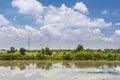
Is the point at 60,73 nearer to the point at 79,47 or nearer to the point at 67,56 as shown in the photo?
the point at 67,56

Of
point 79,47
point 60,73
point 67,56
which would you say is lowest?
point 60,73

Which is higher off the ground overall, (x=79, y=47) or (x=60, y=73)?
(x=79, y=47)

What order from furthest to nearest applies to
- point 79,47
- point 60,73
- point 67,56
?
point 79,47, point 67,56, point 60,73

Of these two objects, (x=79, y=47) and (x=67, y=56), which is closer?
(x=67, y=56)

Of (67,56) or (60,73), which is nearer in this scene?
(60,73)

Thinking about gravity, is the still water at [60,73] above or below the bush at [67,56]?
below

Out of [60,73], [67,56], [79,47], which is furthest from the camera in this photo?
[79,47]

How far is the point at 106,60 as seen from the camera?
276 feet

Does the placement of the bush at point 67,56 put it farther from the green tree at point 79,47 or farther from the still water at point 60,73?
the still water at point 60,73

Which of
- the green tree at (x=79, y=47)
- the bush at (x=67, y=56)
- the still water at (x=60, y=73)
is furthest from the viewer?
the green tree at (x=79, y=47)

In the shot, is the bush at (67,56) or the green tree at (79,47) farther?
the green tree at (79,47)

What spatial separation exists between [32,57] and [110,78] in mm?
49172

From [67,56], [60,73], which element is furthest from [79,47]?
[60,73]

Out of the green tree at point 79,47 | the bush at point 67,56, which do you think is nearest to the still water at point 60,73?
the bush at point 67,56
